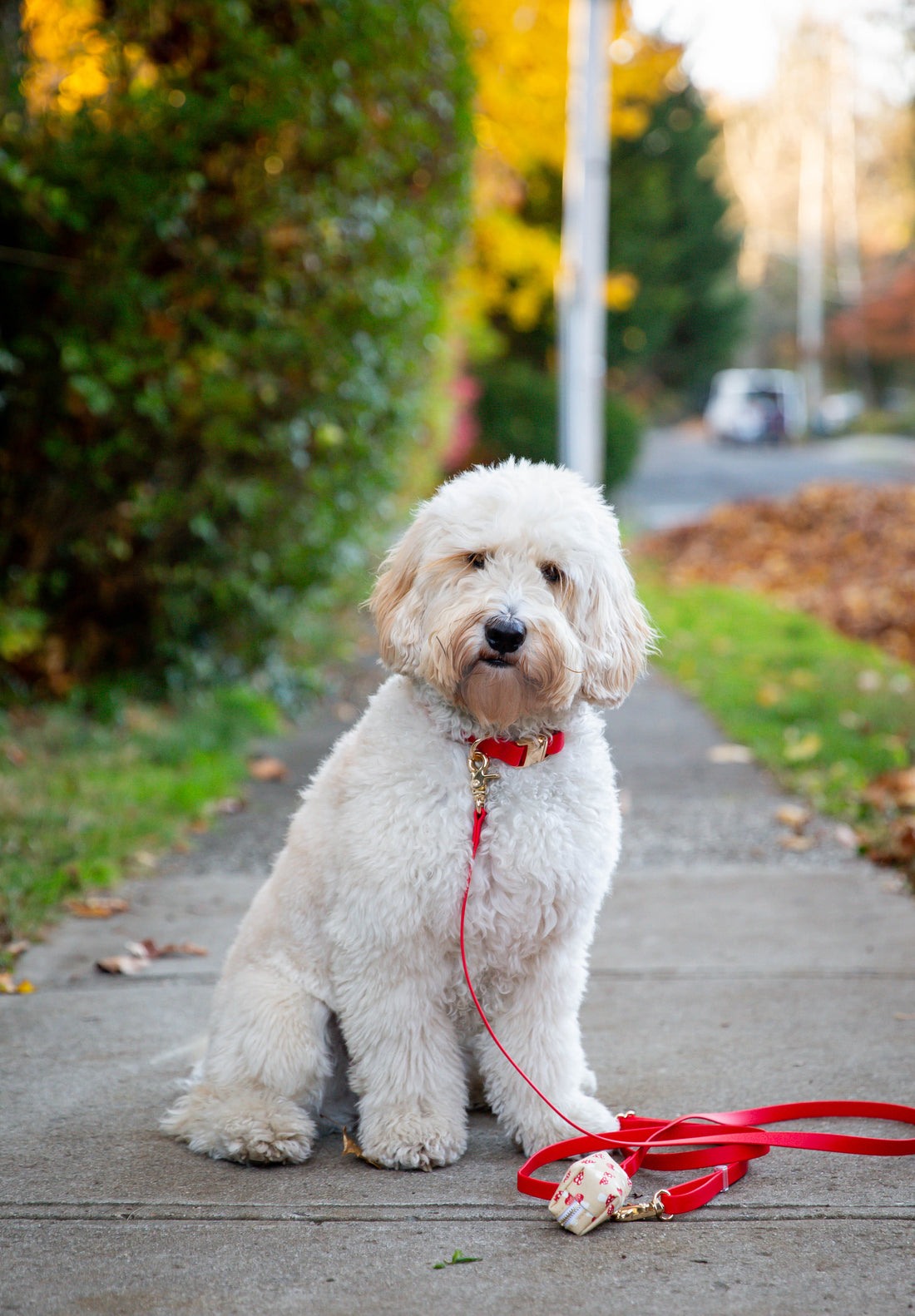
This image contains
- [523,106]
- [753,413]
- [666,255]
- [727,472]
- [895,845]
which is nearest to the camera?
[895,845]

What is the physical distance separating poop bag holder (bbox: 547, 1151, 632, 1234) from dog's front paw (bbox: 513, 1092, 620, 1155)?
0.27 meters

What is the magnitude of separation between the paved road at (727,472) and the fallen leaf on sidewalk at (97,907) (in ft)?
48.0

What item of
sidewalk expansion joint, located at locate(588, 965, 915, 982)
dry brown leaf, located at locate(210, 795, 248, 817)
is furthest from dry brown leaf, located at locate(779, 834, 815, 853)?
dry brown leaf, located at locate(210, 795, 248, 817)

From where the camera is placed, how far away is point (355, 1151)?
9.94 ft

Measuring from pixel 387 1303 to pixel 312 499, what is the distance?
552 centimetres

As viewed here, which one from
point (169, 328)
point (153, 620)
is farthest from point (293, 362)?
point (153, 620)

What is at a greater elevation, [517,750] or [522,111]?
[522,111]

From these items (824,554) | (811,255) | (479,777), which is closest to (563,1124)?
(479,777)

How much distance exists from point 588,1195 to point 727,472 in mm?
28318

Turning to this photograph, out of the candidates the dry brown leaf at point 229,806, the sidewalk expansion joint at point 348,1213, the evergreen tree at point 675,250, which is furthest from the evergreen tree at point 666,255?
the sidewalk expansion joint at point 348,1213

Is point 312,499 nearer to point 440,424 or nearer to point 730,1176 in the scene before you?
point 440,424

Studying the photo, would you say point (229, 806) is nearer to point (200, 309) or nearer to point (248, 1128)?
point (200, 309)

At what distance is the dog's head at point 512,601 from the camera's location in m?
2.82

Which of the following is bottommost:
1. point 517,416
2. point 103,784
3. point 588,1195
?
point 588,1195
